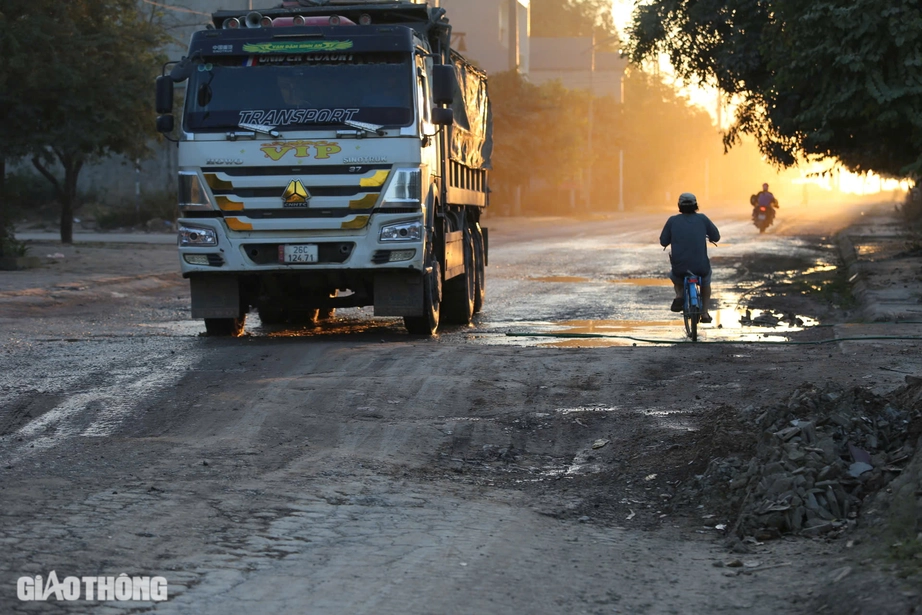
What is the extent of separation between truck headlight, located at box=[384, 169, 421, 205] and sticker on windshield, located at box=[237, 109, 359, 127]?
772 mm

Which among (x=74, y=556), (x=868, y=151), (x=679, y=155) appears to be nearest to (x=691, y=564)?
(x=74, y=556)

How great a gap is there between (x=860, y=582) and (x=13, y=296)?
14705 mm

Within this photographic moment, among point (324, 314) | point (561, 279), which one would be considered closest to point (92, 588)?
Result: point (324, 314)

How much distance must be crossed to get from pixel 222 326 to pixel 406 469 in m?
6.65

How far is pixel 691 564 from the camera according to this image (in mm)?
5387

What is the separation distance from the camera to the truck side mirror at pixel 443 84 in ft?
39.9

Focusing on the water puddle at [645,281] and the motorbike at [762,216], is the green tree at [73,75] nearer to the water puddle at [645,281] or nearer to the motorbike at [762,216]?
the water puddle at [645,281]

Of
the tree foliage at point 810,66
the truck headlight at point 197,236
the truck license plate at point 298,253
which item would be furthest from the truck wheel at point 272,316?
the tree foliage at point 810,66

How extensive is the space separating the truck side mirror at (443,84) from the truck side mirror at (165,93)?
2.69 m

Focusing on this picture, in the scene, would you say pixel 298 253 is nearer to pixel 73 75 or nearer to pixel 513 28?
pixel 73 75

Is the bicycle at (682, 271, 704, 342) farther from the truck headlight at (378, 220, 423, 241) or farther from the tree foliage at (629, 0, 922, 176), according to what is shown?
the tree foliage at (629, 0, 922, 176)

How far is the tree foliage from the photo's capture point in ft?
54.5

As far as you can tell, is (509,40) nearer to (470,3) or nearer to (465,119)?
(470,3)

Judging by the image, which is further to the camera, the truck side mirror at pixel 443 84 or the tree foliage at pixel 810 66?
the tree foliage at pixel 810 66
